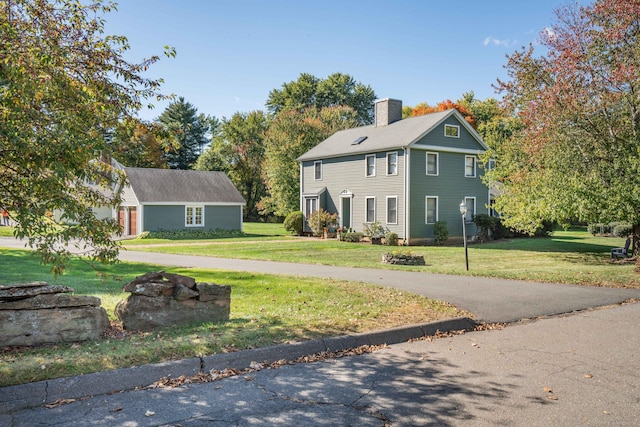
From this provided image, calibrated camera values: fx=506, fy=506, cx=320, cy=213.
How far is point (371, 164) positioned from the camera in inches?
1217

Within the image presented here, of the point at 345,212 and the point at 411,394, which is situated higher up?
the point at 345,212

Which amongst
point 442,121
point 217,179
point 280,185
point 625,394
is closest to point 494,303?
point 625,394

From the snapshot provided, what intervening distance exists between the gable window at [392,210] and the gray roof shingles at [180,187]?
514 inches

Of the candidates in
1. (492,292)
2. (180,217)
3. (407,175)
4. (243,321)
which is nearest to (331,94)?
(180,217)

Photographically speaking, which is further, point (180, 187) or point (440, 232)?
point (180, 187)

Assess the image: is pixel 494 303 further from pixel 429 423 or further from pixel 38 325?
pixel 38 325

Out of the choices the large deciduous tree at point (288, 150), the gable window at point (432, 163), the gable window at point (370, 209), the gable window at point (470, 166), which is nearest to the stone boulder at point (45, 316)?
the gable window at point (370, 209)

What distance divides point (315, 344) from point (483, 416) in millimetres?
2432

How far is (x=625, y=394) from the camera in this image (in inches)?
193

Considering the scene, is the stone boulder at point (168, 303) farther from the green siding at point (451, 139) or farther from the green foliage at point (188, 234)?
the green foliage at point (188, 234)

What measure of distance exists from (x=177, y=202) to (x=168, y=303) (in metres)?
29.1

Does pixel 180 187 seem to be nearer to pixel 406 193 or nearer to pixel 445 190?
pixel 406 193

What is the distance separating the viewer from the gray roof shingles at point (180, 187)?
1355 inches

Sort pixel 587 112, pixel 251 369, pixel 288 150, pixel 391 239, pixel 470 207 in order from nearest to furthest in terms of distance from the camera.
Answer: pixel 251 369, pixel 587 112, pixel 391 239, pixel 470 207, pixel 288 150
